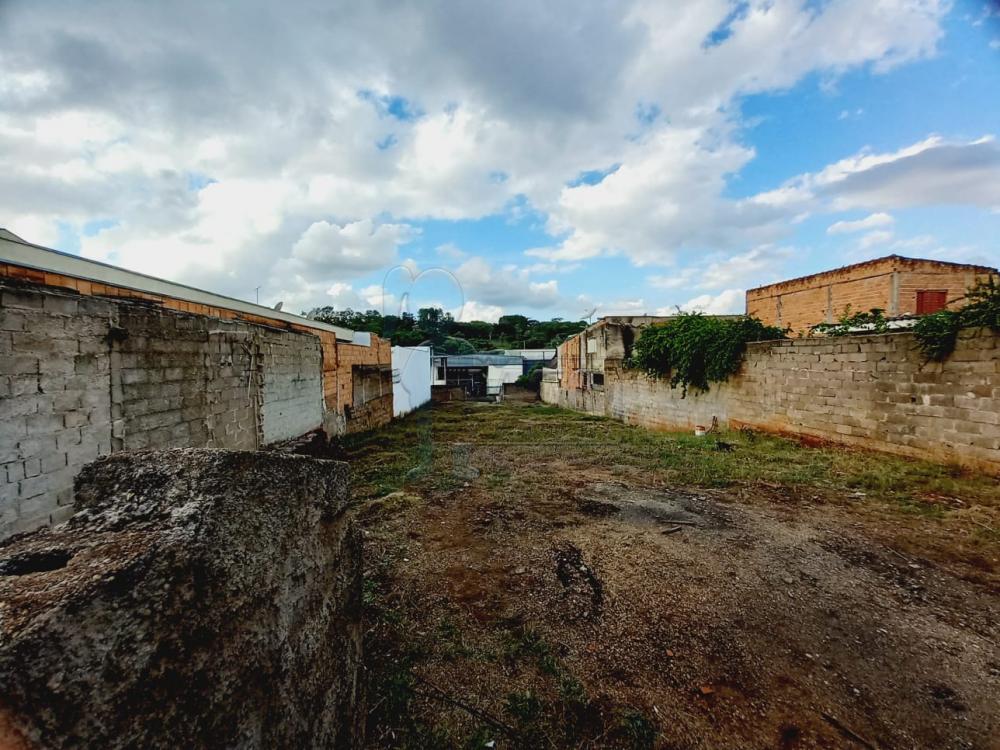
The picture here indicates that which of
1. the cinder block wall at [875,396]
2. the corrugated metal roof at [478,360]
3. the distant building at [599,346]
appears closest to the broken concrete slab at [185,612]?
the cinder block wall at [875,396]

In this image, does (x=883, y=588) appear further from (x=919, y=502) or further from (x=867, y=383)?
(x=867, y=383)

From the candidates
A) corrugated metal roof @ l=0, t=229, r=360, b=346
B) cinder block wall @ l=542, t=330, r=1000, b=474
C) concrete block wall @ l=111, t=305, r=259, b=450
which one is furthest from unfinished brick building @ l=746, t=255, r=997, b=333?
corrugated metal roof @ l=0, t=229, r=360, b=346

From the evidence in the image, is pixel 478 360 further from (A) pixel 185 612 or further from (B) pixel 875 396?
(A) pixel 185 612

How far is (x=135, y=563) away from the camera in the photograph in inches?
37.7

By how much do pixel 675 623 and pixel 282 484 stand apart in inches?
90.4

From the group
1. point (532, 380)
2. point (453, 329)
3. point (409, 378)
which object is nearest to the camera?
point (409, 378)

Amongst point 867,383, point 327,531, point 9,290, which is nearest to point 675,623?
point 327,531

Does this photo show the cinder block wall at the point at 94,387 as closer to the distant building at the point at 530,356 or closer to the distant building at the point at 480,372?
the distant building at the point at 480,372

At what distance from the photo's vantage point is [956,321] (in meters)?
5.11

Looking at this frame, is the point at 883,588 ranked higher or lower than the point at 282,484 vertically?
lower

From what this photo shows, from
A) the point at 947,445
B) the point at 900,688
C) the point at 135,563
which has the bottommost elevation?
the point at 900,688

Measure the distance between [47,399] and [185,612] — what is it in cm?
258

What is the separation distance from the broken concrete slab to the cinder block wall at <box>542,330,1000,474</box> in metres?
6.95

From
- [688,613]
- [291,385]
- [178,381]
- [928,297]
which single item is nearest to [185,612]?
[688,613]
